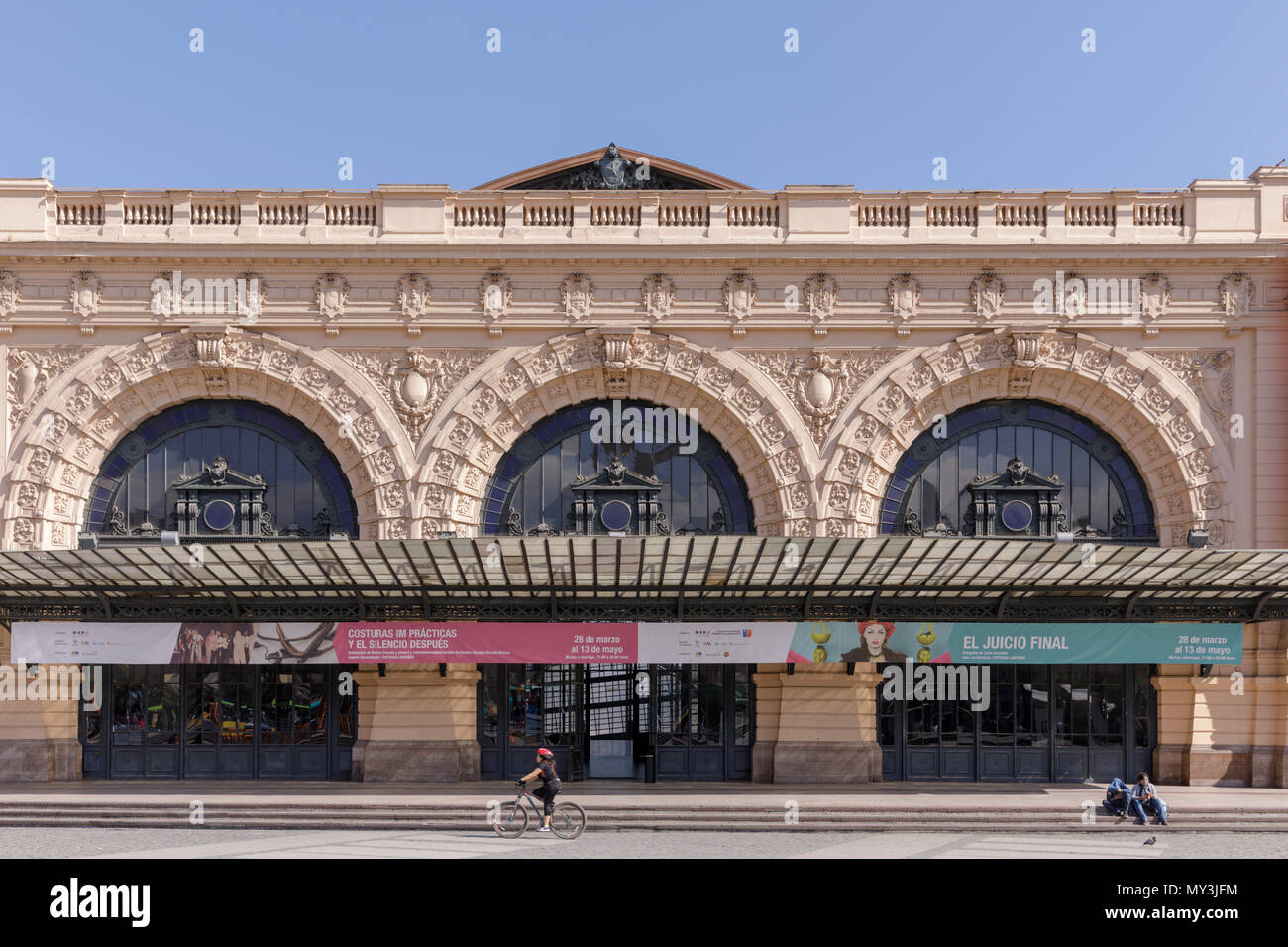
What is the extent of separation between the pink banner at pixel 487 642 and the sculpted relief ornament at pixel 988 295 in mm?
11380

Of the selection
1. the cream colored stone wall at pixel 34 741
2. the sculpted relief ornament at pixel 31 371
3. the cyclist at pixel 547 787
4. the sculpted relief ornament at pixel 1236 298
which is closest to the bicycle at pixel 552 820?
the cyclist at pixel 547 787

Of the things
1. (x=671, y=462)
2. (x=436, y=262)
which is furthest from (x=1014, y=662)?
(x=436, y=262)

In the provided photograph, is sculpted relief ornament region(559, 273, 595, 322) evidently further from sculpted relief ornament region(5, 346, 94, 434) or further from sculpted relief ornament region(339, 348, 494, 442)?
sculpted relief ornament region(5, 346, 94, 434)

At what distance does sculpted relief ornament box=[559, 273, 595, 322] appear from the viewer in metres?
29.4

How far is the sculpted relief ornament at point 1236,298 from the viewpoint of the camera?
29.2 metres

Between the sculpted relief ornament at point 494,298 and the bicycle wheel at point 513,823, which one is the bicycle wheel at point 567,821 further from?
the sculpted relief ornament at point 494,298

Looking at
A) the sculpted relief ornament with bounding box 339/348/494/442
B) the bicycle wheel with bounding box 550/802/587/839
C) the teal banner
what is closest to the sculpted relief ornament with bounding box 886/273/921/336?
the teal banner

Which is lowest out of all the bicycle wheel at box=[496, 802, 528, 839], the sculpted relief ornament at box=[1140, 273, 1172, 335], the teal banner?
the bicycle wheel at box=[496, 802, 528, 839]

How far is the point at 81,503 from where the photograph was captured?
2959cm

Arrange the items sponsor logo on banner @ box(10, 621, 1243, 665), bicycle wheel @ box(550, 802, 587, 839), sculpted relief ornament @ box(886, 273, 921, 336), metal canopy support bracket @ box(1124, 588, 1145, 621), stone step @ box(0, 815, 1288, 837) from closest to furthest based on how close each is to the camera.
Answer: bicycle wheel @ box(550, 802, 587, 839)
stone step @ box(0, 815, 1288, 837)
metal canopy support bracket @ box(1124, 588, 1145, 621)
sponsor logo on banner @ box(10, 621, 1243, 665)
sculpted relief ornament @ box(886, 273, 921, 336)

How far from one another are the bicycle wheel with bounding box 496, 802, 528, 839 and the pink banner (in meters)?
4.54

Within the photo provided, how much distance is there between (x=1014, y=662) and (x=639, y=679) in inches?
340

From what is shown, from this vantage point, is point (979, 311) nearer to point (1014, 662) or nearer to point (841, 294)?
point (841, 294)

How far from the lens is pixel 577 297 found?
2944cm
